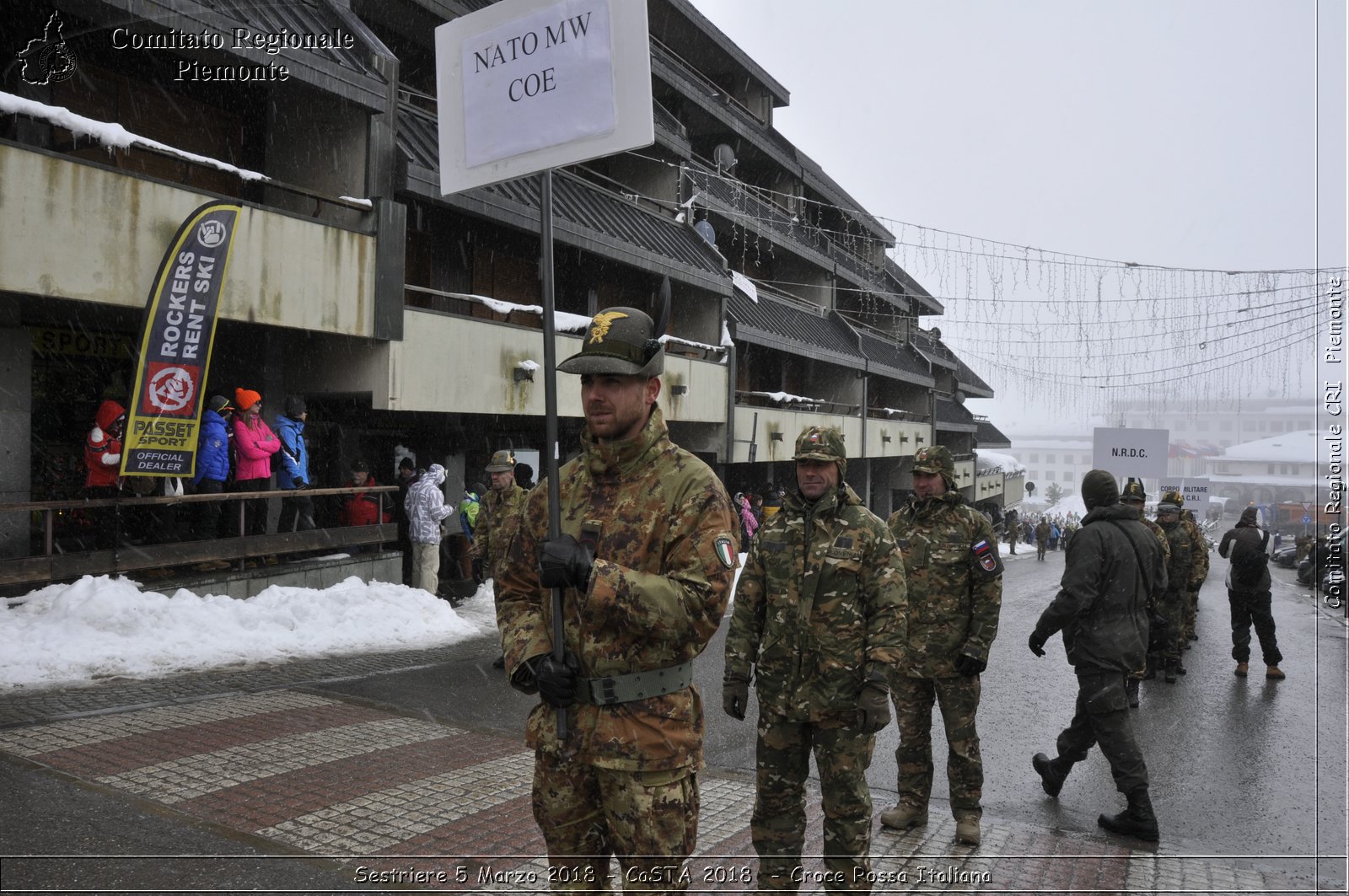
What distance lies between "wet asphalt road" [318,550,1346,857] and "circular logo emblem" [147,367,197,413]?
4016 millimetres

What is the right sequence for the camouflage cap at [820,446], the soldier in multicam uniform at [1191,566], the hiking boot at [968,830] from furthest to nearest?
1. the soldier in multicam uniform at [1191,566]
2. the hiking boot at [968,830]
3. the camouflage cap at [820,446]

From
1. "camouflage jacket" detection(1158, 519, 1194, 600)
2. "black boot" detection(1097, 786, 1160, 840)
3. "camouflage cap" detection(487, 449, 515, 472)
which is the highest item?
"camouflage cap" detection(487, 449, 515, 472)

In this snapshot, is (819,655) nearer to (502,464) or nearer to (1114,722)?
(1114,722)

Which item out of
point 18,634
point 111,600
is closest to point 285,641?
point 111,600

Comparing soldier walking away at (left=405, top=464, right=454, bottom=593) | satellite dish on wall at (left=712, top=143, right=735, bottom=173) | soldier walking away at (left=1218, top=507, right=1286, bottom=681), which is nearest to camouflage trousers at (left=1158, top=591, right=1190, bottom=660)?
soldier walking away at (left=1218, top=507, right=1286, bottom=681)

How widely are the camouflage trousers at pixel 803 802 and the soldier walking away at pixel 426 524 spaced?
32.8ft

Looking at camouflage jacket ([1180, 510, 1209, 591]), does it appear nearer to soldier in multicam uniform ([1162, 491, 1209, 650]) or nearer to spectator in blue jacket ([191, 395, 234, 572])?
soldier in multicam uniform ([1162, 491, 1209, 650])

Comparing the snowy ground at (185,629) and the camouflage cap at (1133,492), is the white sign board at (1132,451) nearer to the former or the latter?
the camouflage cap at (1133,492)

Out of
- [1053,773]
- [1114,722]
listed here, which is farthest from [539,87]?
[1053,773]

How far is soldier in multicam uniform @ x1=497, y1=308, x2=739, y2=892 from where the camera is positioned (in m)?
2.88

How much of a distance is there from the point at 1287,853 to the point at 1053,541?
55.7 m

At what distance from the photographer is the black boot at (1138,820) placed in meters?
5.54

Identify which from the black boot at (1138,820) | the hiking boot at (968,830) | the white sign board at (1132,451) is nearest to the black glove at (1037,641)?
the black boot at (1138,820)

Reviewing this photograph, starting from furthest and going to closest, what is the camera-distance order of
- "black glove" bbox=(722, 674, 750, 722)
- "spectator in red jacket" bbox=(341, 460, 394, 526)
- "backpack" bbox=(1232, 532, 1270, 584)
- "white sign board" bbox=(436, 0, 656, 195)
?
"spectator in red jacket" bbox=(341, 460, 394, 526) → "backpack" bbox=(1232, 532, 1270, 584) → "black glove" bbox=(722, 674, 750, 722) → "white sign board" bbox=(436, 0, 656, 195)
